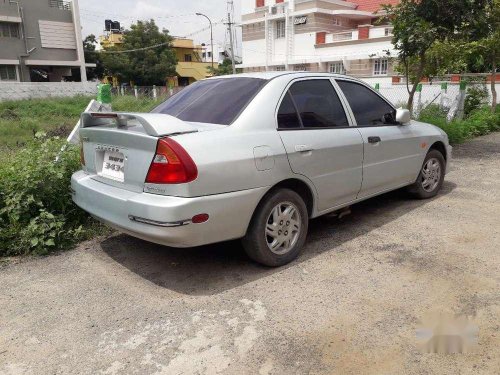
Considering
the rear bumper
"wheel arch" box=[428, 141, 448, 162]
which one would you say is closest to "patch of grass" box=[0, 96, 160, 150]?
"wheel arch" box=[428, 141, 448, 162]

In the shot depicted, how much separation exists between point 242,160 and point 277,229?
710 millimetres

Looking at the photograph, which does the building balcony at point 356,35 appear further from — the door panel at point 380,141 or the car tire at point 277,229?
the car tire at point 277,229

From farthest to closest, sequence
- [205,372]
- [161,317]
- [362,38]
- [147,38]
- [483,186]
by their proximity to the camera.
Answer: [147,38] < [362,38] < [483,186] < [161,317] < [205,372]

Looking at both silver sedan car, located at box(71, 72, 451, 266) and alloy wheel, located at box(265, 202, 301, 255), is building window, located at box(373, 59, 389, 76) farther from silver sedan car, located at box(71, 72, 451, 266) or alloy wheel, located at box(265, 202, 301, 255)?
alloy wheel, located at box(265, 202, 301, 255)

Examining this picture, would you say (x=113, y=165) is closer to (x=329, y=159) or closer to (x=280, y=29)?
(x=329, y=159)

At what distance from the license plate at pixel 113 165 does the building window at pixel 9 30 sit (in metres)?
38.1

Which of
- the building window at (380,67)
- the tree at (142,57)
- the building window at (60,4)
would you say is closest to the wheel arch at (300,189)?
the building window at (380,67)

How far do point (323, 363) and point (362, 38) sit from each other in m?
35.9

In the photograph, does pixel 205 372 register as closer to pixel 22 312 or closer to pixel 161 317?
pixel 161 317

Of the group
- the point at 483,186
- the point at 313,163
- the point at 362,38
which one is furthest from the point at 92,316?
the point at 362,38

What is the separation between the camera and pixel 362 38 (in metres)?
34.9

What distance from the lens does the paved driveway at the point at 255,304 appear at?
252 cm

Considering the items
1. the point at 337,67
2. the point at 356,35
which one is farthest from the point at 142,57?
the point at 356,35

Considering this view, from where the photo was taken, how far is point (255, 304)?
3.11 meters
